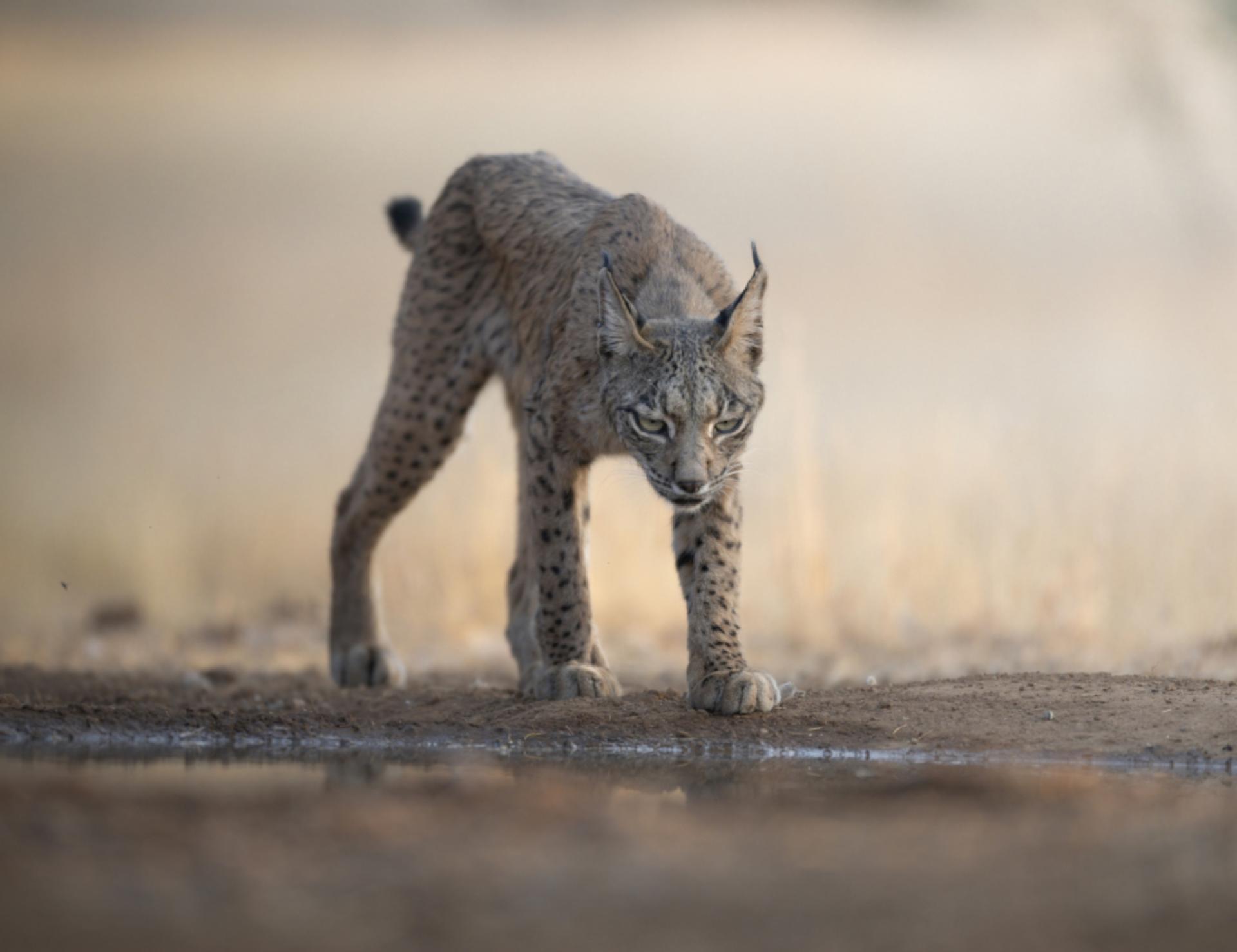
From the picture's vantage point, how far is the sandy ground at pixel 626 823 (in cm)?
286

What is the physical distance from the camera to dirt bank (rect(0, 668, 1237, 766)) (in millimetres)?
5223

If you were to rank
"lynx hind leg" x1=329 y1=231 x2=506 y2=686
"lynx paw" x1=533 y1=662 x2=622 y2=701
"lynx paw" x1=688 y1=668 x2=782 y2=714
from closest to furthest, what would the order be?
"lynx paw" x1=688 y1=668 x2=782 y2=714 → "lynx paw" x1=533 y1=662 x2=622 y2=701 → "lynx hind leg" x1=329 y1=231 x2=506 y2=686

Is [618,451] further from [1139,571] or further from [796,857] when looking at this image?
[1139,571]

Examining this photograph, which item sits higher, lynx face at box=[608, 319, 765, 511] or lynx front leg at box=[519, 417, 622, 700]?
lynx face at box=[608, 319, 765, 511]

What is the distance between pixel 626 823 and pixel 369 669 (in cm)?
393

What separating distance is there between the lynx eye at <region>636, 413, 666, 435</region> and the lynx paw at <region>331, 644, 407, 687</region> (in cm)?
254

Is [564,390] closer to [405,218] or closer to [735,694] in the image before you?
[735,694]

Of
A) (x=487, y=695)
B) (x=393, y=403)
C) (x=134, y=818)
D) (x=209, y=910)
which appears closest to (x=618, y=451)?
(x=487, y=695)

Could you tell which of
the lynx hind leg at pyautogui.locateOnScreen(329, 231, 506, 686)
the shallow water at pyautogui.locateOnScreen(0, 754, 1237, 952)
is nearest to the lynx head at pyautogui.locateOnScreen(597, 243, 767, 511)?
the shallow water at pyautogui.locateOnScreen(0, 754, 1237, 952)

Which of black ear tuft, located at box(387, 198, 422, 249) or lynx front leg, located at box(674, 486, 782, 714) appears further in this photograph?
black ear tuft, located at box(387, 198, 422, 249)

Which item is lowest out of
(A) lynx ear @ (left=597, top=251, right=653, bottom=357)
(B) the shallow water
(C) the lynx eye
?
(B) the shallow water

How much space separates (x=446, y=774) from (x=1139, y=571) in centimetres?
592

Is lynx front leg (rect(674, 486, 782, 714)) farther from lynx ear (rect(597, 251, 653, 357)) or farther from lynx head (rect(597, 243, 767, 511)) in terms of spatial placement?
lynx ear (rect(597, 251, 653, 357))

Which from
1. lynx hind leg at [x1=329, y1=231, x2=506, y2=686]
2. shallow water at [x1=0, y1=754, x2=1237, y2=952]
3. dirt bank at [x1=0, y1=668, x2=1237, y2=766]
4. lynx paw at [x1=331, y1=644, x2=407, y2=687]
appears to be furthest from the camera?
lynx paw at [x1=331, y1=644, x2=407, y2=687]
